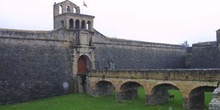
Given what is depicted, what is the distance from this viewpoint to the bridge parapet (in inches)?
796

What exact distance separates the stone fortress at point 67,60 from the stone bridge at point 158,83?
2.7 inches

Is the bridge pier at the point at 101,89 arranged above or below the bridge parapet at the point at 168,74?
below

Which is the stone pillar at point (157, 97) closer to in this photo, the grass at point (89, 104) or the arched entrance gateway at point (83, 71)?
the grass at point (89, 104)

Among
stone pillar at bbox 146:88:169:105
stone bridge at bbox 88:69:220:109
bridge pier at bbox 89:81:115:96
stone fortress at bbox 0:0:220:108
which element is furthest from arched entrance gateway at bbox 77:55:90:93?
stone pillar at bbox 146:88:169:105

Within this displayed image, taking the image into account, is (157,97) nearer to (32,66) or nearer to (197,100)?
(197,100)

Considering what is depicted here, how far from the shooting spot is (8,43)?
2603 cm

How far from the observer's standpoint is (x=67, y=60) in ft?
98.6

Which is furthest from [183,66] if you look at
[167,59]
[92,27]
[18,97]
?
[18,97]

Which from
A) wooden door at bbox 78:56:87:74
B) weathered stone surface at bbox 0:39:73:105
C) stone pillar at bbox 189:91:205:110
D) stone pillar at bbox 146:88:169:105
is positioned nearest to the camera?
stone pillar at bbox 189:91:205:110

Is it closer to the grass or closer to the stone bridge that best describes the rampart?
the grass

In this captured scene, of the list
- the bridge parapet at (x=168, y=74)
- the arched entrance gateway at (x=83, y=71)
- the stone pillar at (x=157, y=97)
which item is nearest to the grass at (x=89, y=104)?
the stone pillar at (x=157, y=97)

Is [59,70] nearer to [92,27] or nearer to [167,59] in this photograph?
[92,27]

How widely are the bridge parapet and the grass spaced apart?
2.04 m

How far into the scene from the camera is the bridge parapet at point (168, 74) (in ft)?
66.3
